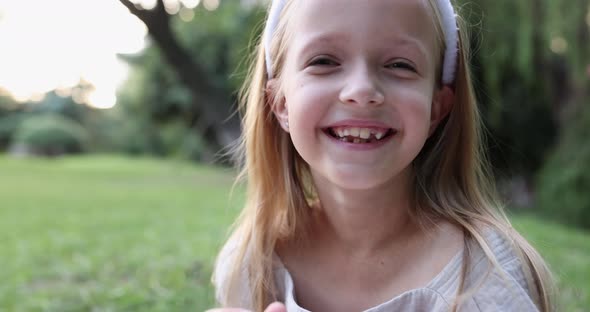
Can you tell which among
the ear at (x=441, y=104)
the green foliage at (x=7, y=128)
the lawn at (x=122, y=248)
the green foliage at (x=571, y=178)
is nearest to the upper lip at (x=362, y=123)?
the ear at (x=441, y=104)

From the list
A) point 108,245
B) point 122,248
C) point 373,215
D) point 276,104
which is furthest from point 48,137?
point 373,215

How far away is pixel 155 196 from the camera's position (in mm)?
8438

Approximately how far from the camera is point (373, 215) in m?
1.40

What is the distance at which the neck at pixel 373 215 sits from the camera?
1.38 metres

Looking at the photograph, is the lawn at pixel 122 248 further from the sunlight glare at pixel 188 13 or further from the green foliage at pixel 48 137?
the green foliage at pixel 48 137

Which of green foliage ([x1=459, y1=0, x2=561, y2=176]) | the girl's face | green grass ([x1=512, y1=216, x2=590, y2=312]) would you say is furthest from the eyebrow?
green foliage ([x1=459, y1=0, x2=561, y2=176])

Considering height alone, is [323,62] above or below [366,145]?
above

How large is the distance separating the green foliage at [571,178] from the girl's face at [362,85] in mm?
6544

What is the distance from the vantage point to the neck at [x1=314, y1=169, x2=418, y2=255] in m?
1.38

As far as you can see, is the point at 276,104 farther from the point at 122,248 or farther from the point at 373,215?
the point at 122,248

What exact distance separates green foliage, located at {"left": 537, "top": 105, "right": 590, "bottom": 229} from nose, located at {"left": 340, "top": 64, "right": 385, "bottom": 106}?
6.68 m

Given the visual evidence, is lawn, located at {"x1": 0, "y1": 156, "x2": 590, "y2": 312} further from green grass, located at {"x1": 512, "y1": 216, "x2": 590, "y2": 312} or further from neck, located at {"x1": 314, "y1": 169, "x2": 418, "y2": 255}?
neck, located at {"x1": 314, "y1": 169, "x2": 418, "y2": 255}

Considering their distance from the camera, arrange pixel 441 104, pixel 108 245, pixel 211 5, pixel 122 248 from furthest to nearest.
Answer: pixel 211 5 → pixel 108 245 → pixel 122 248 → pixel 441 104

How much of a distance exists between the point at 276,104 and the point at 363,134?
0.34 meters
